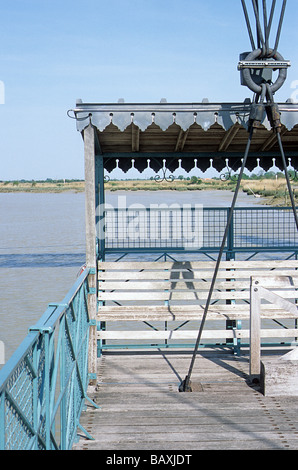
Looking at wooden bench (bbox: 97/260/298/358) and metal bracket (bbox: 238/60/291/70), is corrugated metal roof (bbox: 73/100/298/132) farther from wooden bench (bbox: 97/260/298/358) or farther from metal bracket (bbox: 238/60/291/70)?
wooden bench (bbox: 97/260/298/358)

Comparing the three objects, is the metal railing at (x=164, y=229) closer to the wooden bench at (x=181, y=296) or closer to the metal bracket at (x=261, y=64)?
the wooden bench at (x=181, y=296)

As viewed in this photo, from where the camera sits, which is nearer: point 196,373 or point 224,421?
point 224,421

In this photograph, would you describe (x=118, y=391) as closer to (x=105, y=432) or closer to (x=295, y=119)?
(x=105, y=432)

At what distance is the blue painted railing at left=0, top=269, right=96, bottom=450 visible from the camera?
2.49 m

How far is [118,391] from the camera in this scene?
20.2 ft

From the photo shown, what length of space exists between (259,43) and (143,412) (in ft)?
11.9

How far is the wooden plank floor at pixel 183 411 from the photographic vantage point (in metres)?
4.85

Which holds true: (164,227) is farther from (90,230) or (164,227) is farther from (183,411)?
(183,411)

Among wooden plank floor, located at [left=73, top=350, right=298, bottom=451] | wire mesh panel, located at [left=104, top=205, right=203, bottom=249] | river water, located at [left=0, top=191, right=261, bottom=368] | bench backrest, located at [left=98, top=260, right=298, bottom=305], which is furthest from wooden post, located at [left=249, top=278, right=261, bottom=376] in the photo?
river water, located at [left=0, top=191, right=261, bottom=368]

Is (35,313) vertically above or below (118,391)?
below

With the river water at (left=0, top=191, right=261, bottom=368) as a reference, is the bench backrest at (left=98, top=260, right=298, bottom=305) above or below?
above

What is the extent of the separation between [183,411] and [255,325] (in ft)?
4.12

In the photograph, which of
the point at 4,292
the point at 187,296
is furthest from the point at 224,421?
the point at 4,292

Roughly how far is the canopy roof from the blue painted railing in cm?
215
